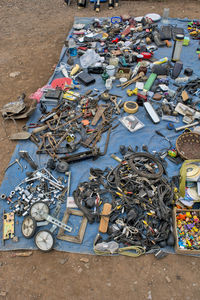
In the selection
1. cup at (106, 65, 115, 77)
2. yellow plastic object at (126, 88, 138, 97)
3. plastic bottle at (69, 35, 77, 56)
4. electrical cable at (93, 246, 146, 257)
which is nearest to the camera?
electrical cable at (93, 246, 146, 257)

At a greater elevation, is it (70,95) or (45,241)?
(70,95)

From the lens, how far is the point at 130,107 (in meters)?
6.62

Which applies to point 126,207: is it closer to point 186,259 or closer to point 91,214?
point 91,214

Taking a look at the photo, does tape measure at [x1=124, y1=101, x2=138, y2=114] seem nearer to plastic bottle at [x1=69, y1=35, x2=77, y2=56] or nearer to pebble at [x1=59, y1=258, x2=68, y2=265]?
plastic bottle at [x1=69, y1=35, x2=77, y2=56]

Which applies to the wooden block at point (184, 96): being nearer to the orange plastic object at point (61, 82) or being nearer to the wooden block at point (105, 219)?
the orange plastic object at point (61, 82)

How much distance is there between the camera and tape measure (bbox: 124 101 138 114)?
21.5ft

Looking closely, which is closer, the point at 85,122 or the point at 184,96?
the point at 85,122

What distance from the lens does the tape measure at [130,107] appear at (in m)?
6.56

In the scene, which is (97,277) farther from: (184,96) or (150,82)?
(150,82)

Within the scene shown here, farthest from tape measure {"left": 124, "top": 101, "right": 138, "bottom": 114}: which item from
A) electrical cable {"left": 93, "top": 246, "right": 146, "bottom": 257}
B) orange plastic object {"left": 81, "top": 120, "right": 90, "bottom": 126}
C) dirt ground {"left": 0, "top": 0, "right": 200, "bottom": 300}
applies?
dirt ground {"left": 0, "top": 0, "right": 200, "bottom": 300}

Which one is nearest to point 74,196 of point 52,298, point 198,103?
point 52,298

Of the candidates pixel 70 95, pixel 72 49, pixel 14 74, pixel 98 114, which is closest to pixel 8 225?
pixel 98 114

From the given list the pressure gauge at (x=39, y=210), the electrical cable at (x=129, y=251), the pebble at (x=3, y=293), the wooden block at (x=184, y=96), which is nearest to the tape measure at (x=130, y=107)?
the wooden block at (x=184, y=96)

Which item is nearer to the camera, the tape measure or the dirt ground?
the dirt ground
